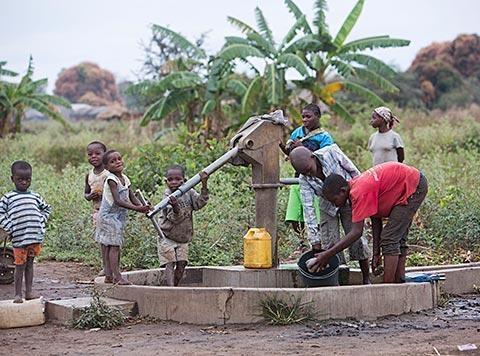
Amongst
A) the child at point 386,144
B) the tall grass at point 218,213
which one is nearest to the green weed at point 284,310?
the tall grass at point 218,213

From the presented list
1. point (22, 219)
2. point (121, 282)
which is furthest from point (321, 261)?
point (22, 219)

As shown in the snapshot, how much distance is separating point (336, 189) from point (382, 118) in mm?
3141

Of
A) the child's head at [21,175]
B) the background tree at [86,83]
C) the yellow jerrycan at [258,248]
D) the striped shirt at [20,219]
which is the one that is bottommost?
the yellow jerrycan at [258,248]

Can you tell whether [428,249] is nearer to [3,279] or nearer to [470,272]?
[470,272]

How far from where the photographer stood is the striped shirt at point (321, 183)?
23.1ft

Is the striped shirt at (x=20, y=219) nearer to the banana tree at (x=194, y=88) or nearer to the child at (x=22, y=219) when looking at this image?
the child at (x=22, y=219)

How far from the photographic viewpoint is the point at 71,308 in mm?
6789

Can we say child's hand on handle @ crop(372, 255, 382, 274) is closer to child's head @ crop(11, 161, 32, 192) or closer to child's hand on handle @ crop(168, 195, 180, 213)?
child's hand on handle @ crop(168, 195, 180, 213)

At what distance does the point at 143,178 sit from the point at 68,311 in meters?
7.19

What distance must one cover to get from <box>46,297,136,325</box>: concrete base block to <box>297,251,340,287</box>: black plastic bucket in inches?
56.3

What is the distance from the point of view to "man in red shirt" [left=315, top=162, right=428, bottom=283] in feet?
21.6

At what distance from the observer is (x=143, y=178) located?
1393 centimetres

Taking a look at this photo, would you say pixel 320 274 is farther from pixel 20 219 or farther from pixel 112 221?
pixel 20 219

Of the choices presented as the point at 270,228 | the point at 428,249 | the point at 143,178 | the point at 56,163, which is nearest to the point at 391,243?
the point at 270,228
